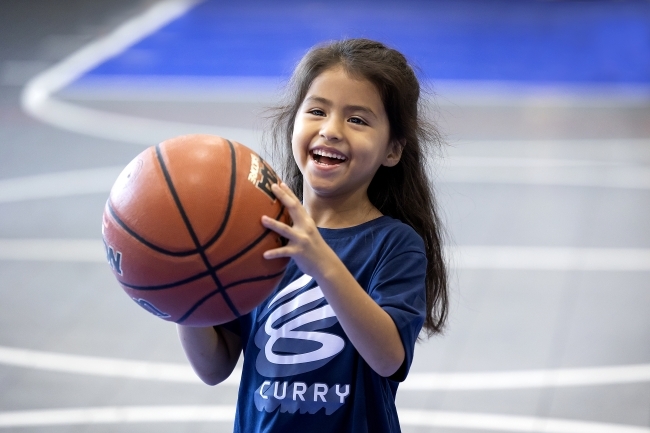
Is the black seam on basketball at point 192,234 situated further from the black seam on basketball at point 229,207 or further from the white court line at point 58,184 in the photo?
the white court line at point 58,184

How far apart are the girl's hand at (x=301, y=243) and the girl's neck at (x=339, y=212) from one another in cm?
36

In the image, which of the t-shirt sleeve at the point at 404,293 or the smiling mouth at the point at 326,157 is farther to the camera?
the smiling mouth at the point at 326,157

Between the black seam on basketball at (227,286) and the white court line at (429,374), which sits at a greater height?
the black seam on basketball at (227,286)

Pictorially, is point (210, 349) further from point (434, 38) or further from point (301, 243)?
point (434, 38)

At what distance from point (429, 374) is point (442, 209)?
89cm

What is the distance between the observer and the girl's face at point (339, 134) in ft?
6.41

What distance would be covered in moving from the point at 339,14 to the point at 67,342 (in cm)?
1058

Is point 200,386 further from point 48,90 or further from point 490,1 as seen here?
point 490,1

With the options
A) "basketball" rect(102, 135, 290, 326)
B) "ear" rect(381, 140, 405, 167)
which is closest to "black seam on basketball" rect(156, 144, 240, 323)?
"basketball" rect(102, 135, 290, 326)

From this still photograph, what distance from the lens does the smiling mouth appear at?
6.43 ft

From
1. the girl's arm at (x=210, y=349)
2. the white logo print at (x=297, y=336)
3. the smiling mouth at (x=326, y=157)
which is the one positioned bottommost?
the girl's arm at (x=210, y=349)

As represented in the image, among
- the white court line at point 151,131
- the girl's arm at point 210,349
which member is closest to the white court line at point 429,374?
the girl's arm at point 210,349

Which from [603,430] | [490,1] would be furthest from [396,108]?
[490,1]

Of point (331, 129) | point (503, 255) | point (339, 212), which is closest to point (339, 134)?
point (331, 129)
